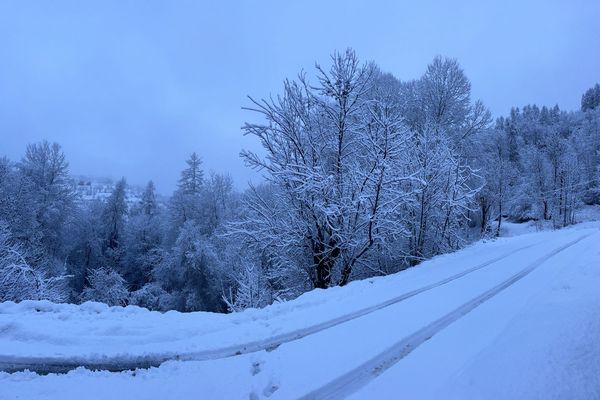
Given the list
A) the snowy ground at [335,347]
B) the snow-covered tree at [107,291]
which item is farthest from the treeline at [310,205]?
the snowy ground at [335,347]

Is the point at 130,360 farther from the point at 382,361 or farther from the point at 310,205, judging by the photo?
the point at 310,205

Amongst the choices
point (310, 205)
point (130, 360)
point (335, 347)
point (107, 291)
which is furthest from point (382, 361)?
point (107, 291)

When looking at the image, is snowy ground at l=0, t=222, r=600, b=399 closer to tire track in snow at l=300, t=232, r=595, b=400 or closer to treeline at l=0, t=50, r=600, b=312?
tire track in snow at l=300, t=232, r=595, b=400

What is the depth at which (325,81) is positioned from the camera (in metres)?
10.4

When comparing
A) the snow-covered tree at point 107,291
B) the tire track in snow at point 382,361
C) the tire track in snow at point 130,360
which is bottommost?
the snow-covered tree at point 107,291

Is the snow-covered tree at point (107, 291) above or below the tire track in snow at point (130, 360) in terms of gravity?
below

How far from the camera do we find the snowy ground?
10.4ft

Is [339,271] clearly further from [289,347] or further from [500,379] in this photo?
[500,379]

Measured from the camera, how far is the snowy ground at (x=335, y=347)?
316 centimetres

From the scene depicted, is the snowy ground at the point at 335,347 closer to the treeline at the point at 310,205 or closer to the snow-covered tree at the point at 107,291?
the treeline at the point at 310,205

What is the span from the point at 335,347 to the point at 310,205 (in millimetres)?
6116

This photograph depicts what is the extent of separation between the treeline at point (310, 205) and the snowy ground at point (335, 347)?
425cm

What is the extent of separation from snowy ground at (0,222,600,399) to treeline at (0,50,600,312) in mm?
4251

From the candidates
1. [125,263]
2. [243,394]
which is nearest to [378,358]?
[243,394]
